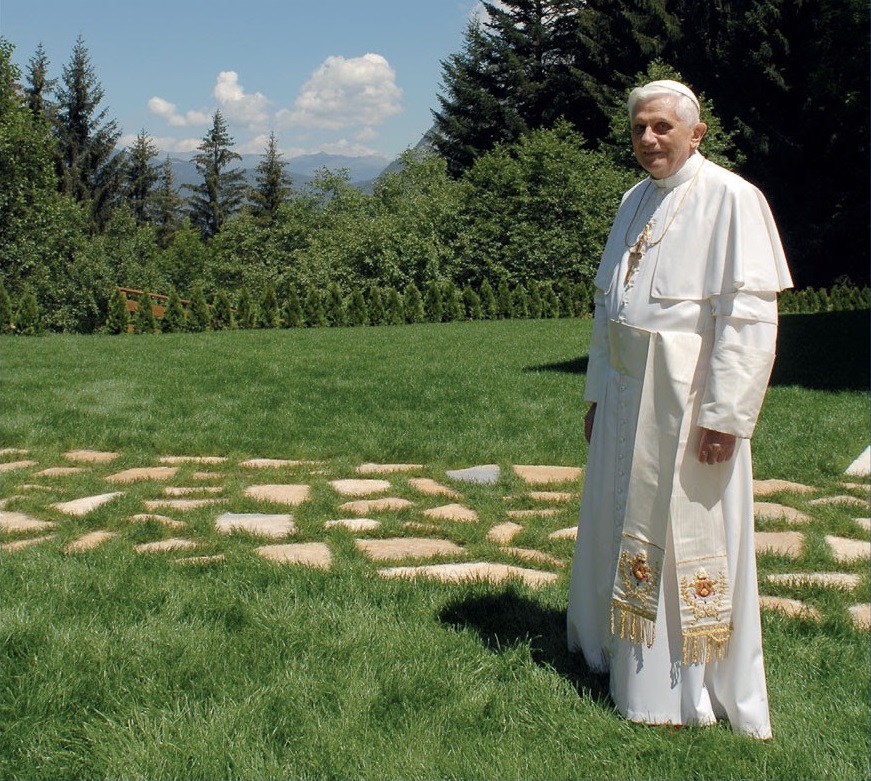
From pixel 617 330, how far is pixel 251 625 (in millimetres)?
1687

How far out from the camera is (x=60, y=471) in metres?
5.68

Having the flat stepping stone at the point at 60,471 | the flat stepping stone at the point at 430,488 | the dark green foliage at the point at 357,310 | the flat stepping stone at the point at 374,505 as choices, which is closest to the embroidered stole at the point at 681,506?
the flat stepping stone at the point at 374,505

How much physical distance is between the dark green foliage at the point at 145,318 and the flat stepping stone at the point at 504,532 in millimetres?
13633

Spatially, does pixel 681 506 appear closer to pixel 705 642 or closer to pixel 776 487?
pixel 705 642

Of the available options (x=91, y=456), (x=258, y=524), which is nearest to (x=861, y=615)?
(x=258, y=524)

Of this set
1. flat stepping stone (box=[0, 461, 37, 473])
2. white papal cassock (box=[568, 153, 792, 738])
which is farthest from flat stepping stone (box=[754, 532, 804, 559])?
flat stepping stone (box=[0, 461, 37, 473])

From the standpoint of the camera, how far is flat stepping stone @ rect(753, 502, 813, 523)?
4.61 metres

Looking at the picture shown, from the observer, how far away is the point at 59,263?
23.1 metres

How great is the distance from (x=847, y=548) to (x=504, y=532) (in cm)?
163

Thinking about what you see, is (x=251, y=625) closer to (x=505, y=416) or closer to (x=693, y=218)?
(x=693, y=218)

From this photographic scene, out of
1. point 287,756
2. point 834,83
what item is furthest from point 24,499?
point 834,83

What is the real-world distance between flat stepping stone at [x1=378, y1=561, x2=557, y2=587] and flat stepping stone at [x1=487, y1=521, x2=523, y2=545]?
34cm

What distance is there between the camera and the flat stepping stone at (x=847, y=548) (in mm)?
4055

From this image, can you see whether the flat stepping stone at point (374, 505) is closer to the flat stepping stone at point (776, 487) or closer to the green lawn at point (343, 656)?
the green lawn at point (343, 656)
